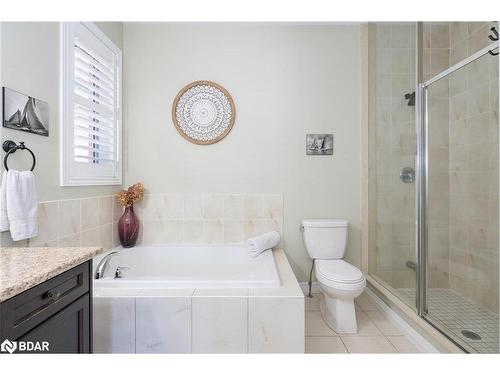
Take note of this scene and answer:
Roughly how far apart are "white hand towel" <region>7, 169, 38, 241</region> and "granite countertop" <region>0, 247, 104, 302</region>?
0.73ft

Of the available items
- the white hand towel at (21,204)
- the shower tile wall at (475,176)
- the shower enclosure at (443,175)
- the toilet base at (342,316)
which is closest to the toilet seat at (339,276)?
the toilet base at (342,316)

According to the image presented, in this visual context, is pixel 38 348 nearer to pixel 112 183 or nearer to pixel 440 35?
pixel 112 183

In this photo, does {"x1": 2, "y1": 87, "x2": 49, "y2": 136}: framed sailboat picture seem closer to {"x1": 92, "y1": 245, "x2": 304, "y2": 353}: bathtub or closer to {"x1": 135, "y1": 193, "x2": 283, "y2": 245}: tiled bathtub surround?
{"x1": 92, "y1": 245, "x2": 304, "y2": 353}: bathtub

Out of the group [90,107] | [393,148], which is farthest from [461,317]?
[90,107]

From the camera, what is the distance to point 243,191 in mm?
2545

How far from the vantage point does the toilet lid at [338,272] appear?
1.88 m

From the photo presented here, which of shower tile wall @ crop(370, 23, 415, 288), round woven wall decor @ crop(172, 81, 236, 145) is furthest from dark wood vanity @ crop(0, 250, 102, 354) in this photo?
shower tile wall @ crop(370, 23, 415, 288)

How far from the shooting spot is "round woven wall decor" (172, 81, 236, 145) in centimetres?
249

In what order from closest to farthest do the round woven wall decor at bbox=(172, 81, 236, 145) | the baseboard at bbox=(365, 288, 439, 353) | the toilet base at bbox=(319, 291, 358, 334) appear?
the baseboard at bbox=(365, 288, 439, 353) < the toilet base at bbox=(319, 291, 358, 334) < the round woven wall decor at bbox=(172, 81, 236, 145)

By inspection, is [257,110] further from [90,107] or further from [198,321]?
[198,321]

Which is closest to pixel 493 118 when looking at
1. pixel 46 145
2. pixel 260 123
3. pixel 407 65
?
pixel 407 65

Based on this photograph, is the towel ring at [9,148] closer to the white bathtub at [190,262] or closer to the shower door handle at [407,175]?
the white bathtub at [190,262]

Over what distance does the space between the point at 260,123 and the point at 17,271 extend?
206 cm

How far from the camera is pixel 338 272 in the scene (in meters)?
1.97
